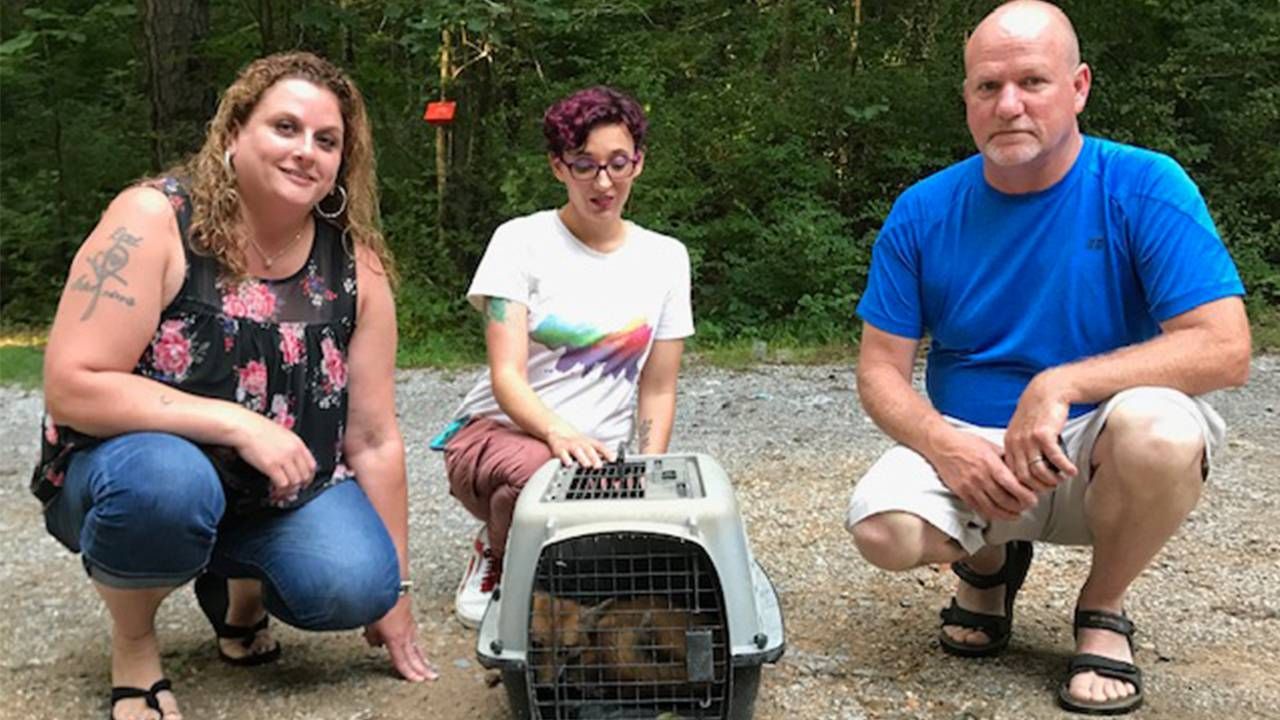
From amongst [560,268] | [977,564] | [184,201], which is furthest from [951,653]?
[184,201]

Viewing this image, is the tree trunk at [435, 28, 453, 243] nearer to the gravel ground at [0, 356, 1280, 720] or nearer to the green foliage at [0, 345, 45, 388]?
the green foliage at [0, 345, 45, 388]

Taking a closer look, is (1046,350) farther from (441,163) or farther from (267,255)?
(441,163)

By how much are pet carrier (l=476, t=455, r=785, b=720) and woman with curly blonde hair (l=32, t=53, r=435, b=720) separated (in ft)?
1.51

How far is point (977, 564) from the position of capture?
2.47m

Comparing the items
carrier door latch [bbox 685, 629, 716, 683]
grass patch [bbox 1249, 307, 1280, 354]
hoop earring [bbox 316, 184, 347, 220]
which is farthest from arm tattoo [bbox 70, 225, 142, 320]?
grass patch [bbox 1249, 307, 1280, 354]

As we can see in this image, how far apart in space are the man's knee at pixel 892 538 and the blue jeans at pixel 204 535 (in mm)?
904

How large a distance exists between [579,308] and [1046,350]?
976 mm

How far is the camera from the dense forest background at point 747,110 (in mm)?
8500

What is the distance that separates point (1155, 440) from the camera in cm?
203

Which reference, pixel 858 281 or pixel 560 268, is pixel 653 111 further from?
pixel 560 268

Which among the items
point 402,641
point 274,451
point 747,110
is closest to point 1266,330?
point 747,110

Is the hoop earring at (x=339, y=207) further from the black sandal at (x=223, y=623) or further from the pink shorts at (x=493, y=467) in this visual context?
the black sandal at (x=223, y=623)

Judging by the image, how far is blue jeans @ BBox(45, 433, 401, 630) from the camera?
1.95 meters

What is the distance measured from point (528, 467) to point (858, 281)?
20.9 feet
